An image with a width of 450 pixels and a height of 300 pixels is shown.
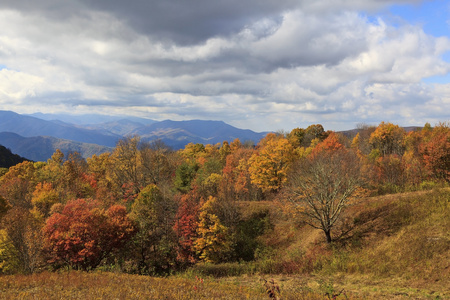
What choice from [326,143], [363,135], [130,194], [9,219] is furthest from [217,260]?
[363,135]

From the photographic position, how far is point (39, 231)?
27.0 metres

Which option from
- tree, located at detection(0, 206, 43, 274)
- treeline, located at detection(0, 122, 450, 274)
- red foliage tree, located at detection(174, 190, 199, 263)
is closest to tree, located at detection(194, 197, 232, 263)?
treeline, located at detection(0, 122, 450, 274)

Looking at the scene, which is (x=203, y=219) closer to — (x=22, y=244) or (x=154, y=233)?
(x=154, y=233)

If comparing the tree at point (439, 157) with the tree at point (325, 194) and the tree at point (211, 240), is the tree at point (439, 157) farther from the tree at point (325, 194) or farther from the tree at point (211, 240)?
the tree at point (211, 240)

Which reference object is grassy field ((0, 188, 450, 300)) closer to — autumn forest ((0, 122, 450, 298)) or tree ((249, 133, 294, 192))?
autumn forest ((0, 122, 450, 298))

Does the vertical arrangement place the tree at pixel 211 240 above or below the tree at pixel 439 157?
below

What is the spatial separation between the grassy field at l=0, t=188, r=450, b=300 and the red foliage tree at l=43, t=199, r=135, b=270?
335 inches

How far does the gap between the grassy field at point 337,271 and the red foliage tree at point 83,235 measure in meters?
8.51

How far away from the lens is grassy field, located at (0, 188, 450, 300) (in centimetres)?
1383

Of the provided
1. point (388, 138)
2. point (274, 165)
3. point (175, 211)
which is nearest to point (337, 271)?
point (175, 211)

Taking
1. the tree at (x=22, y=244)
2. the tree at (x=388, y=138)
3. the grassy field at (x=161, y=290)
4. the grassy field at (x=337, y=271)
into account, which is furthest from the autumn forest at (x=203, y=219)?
the tree at (x=388, y=138)

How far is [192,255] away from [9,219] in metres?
22.2

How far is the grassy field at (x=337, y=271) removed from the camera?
13828 millimetres

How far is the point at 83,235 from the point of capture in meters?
28.2
